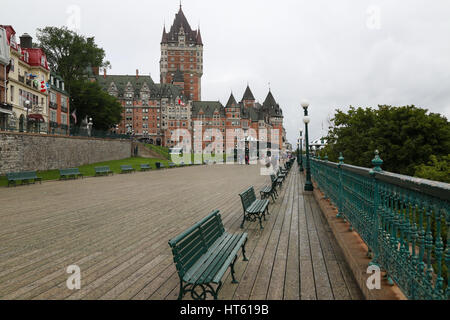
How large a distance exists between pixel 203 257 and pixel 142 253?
2139 mm

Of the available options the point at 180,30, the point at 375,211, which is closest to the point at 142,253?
the point at 375,211

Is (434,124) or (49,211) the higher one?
(434,124)

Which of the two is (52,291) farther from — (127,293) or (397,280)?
(397,280)

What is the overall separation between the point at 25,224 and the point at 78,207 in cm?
260

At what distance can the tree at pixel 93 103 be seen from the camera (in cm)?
5288

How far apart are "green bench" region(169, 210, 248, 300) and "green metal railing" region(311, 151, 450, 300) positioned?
6.16 feet

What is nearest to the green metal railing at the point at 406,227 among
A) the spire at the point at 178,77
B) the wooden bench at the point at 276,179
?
the wooden bench at the point at 276,179

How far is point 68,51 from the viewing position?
49.5 metres

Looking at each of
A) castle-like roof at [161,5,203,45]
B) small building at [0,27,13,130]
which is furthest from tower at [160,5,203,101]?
small building at [0,27,13,130]

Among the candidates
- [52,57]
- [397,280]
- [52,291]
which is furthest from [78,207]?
[52,57]

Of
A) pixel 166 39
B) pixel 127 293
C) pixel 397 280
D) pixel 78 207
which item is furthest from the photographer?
pixel 166 39

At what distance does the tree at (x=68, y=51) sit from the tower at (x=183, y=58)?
65888mm

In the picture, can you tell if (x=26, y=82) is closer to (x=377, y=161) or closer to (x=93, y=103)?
(x=93, y=103)

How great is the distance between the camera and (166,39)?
122375 mm
